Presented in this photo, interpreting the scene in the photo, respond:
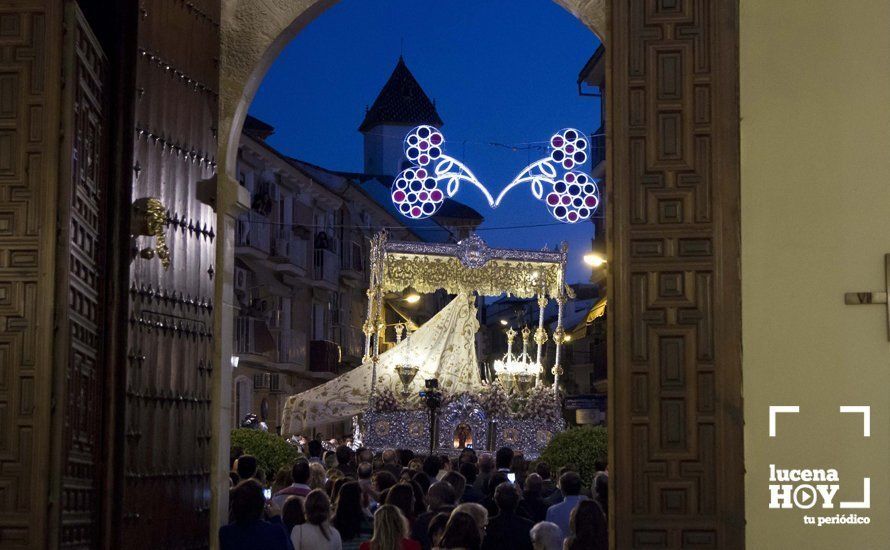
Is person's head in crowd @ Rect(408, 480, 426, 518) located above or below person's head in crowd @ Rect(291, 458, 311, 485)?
below

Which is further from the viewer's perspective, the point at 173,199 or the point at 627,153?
the point at 173,199

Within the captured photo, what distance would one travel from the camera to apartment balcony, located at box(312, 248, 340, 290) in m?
33.4

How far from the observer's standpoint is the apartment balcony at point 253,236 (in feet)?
91.4

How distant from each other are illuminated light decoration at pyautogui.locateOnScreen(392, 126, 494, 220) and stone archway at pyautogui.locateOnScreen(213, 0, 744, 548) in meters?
7.47

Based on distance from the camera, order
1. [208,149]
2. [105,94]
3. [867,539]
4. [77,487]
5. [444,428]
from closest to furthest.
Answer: [867,539] < [77,487] < [105,94] < [208,149] < [444,428]

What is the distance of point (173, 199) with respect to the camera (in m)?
6.52

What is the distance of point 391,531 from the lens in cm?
598

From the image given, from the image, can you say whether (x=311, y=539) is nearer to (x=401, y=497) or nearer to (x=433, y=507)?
(x=401, y=497)

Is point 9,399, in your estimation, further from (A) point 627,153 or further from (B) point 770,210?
(B) point 770,210

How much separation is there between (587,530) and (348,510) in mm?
1382

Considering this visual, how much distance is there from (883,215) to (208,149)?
125 inches

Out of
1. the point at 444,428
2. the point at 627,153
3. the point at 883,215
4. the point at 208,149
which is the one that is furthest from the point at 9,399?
the point at 444,428

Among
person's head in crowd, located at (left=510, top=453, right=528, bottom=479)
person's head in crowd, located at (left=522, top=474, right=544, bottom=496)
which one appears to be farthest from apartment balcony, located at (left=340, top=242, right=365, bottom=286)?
person's head in crowd, located at (left=522, top=474, right=544, bottom=496)

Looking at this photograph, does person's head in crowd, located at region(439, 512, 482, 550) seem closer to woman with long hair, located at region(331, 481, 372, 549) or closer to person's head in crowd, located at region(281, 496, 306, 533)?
person's head in crowd, located at region(281, 496, 306, 533)
